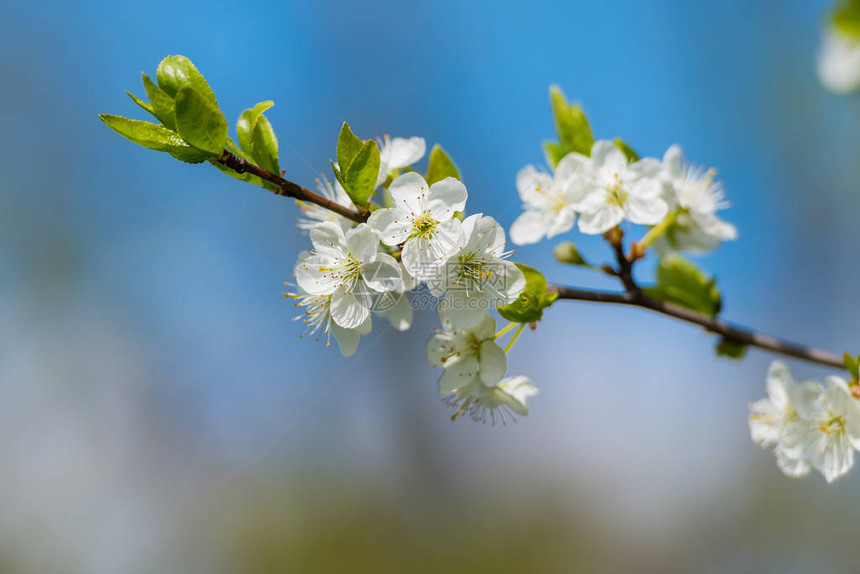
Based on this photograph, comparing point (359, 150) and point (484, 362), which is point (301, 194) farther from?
point (484, 362)

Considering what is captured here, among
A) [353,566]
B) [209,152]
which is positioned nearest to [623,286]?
[209,152]

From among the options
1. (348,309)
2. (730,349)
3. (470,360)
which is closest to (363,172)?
(348,309)

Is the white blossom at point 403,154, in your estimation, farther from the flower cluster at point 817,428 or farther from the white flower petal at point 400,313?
the flower cluster at point 817,428

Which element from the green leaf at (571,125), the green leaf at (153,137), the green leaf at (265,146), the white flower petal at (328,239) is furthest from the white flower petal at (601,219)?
the green leaf at (153,137)

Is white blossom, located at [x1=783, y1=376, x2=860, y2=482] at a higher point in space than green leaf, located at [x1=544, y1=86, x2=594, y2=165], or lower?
lower

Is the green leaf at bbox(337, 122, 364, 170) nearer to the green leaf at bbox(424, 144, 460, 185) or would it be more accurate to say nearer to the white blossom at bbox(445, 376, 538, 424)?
the green leaf at bbox(424, 144, 460, 185)

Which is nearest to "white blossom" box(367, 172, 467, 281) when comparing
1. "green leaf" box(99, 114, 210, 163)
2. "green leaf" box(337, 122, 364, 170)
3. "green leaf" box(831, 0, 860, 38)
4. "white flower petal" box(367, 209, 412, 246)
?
"white flower petal" box(367, 209, 412, 246)
